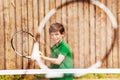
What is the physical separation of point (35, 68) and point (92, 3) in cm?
136

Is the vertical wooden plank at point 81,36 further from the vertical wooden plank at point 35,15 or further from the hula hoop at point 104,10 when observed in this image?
the vertical wooden plank at point 35,15

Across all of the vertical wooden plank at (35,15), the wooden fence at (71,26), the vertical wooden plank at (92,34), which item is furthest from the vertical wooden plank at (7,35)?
the vertical wooden plank at (92,34)

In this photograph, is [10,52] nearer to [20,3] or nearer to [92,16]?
[20,3]

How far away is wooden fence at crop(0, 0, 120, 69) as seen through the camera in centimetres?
598

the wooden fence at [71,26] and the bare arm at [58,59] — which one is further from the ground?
the wooden fence at [71,26]

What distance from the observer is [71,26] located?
6.02 m

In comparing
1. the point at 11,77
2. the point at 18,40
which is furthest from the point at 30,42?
the point at 11,77

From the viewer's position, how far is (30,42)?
19.6ft

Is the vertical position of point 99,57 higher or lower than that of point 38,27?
lower

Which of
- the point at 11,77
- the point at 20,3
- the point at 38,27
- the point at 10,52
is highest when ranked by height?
the point at 20,3

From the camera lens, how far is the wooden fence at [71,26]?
19.6 feet

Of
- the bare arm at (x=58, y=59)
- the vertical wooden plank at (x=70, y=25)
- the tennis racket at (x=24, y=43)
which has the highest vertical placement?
the vertical wooden plank at (x=70, y=25)

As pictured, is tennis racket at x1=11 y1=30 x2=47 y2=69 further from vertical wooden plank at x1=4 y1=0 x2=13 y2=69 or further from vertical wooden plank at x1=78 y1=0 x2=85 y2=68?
vertical wooden plank at x1=78 y1=0 x2=85 y2=68

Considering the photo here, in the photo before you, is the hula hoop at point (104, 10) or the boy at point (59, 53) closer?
the boy at point (59, 53)
